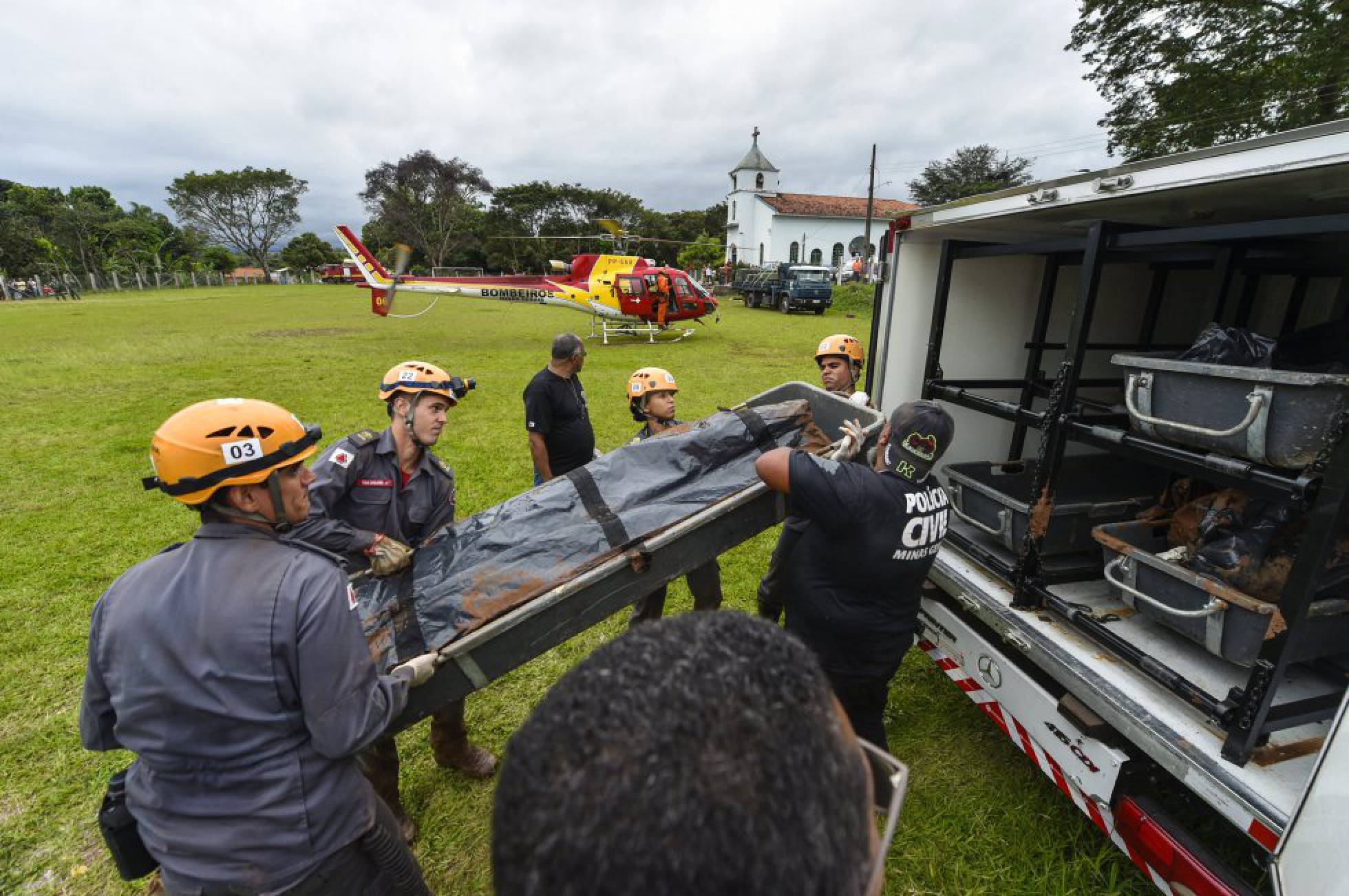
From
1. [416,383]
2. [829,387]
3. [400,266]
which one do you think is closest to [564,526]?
[416,383]

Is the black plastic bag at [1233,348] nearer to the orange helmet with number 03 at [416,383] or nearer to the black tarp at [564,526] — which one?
the black tarp at [564,526]

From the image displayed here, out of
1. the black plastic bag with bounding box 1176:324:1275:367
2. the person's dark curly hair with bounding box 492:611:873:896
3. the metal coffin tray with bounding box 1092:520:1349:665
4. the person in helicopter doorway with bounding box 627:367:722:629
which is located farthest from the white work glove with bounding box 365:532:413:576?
the black plastic bag with bounding box 1176:324:1275:367

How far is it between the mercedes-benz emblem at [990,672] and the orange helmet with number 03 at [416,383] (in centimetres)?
283

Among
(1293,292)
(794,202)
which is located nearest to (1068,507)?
(1293,292)

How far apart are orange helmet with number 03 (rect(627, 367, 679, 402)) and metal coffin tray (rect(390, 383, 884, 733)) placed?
1.58 m

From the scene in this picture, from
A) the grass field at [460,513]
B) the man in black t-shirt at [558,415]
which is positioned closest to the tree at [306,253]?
the grass field at [460,513]

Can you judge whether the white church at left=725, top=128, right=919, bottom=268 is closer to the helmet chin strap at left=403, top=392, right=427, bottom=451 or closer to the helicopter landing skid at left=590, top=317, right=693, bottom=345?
the helicopter landing skid at left=590, top=317, right=693, bottom=345

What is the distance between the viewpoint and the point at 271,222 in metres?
64.1

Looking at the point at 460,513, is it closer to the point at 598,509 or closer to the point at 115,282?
the point at 598,509

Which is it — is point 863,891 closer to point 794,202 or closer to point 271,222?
point 794,202

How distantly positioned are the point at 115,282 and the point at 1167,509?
74541 mm

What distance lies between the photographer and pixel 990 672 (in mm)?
2734

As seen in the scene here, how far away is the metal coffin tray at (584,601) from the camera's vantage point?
2076 millimetres

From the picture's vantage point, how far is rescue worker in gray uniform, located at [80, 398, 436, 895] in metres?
1.45
